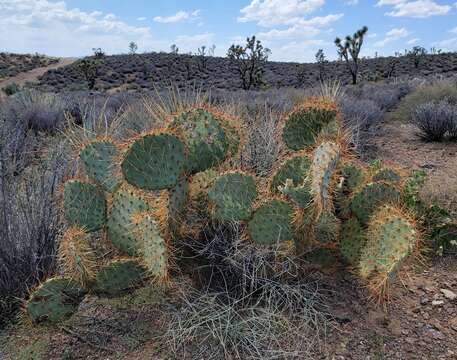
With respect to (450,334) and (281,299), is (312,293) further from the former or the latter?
(450,334)

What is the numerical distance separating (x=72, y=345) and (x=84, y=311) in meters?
0.34

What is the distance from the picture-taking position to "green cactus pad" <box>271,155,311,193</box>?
119 inches

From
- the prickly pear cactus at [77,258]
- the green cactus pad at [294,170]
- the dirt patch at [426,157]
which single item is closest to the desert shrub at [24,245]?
the prickly pear cactus at [77,258]

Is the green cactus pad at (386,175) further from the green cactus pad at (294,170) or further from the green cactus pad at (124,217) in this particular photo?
the green cactus pad at (124,217)

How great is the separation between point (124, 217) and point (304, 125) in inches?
57.2

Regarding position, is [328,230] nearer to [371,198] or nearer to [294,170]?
[371,198]

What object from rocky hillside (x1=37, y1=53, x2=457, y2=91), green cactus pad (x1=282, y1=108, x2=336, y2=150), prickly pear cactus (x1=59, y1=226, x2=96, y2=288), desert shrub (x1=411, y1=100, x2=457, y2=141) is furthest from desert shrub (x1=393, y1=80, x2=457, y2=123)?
rocky hillside (x1=37, y1=53, x2=457, y2=91)

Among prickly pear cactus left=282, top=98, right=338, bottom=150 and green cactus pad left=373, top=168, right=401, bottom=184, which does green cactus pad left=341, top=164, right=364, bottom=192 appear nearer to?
green cactus pad left=373, top=168, right=401, bottom=184

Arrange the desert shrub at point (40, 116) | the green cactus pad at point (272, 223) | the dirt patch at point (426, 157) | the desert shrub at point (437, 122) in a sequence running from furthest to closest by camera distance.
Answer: the desert shrub at point (40, 116)
the desert shrub at point (437, 122)
the dirt patch at point (426, 157)
the green cactus pad at point (272, 223)

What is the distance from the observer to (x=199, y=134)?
291 cm

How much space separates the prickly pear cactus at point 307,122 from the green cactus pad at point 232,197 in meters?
0.57

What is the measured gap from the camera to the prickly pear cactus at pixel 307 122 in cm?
313

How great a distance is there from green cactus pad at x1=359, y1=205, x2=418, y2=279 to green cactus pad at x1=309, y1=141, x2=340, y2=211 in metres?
0.36

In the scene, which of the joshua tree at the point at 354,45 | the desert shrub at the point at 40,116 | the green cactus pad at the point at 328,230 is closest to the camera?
the green cactus pad at the point at 328,230
